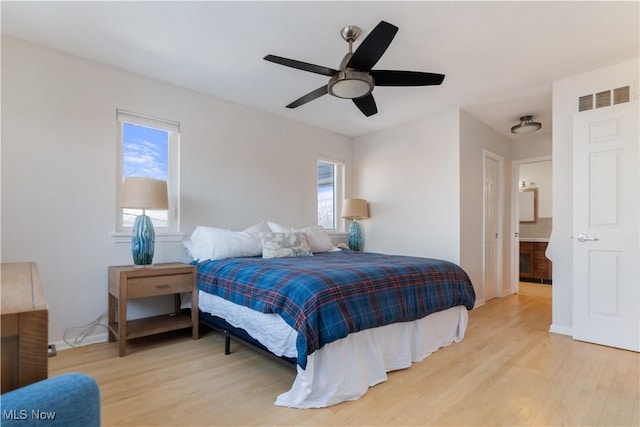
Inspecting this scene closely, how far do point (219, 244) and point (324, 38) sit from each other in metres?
1.97

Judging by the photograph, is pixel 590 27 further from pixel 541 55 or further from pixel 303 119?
pixel 303 119

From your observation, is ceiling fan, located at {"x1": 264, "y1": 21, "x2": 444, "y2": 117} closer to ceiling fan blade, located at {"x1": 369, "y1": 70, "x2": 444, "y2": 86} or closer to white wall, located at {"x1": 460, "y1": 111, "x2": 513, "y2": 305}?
Result: ceiling fan blade, located at {"x1": 369, "y1": 70, "x2": 444, "y2": 86}

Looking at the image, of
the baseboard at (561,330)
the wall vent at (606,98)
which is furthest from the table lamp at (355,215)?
the wall vent at (606,98)

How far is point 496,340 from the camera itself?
304 cm

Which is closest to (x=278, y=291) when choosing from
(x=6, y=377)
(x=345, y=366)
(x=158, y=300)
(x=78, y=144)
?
(x=345, y=366)

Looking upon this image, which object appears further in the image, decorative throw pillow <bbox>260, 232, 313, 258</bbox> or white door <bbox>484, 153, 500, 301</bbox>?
white door <bbox>484, 153, 500, 301</bbox>

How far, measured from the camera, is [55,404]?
66 cm

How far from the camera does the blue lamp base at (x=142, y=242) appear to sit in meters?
2.84

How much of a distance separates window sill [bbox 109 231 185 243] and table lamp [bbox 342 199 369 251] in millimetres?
2286

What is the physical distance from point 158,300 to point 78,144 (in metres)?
1.56

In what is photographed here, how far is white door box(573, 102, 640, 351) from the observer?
2816 mm

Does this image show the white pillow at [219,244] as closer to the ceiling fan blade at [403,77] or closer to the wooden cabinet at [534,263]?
the ceiling fan blade at [403,77]

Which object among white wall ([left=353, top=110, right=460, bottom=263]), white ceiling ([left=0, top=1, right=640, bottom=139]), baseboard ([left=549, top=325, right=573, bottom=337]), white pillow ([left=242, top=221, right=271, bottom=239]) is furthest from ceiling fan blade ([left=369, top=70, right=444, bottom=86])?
baseboard ([left=549, top=325, right=573, bottom=337])

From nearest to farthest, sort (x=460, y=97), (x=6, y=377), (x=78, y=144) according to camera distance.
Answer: (x=6, y=377), (x=78, y=144), (x=460, y=97)
